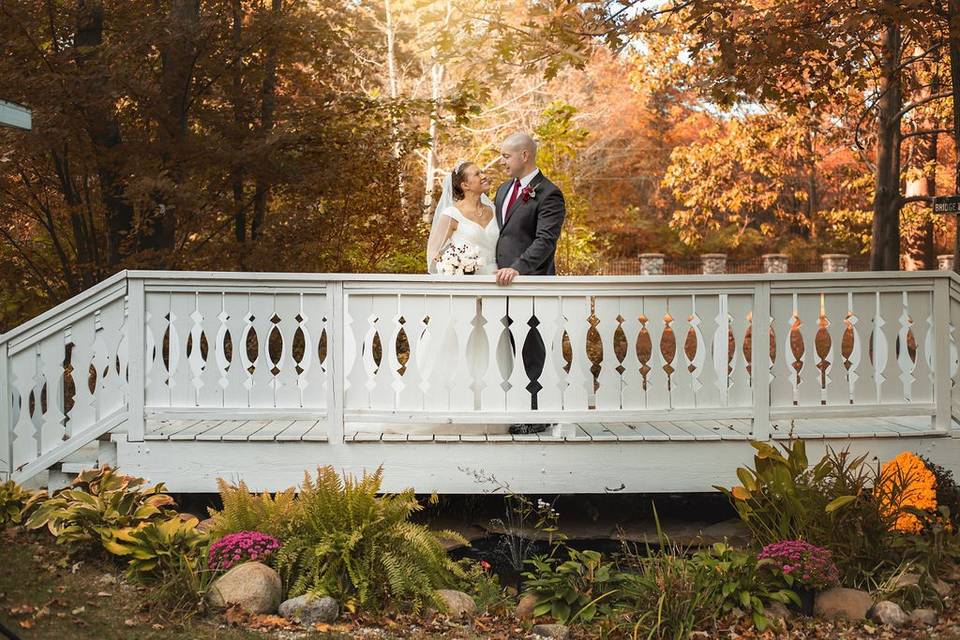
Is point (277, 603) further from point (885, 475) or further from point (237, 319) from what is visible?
point (885, 475)

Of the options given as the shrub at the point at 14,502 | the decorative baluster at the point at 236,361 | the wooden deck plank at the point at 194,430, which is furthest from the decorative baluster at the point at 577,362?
the shrub at the point at 14,502

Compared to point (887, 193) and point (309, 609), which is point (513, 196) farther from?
point (887, 193)

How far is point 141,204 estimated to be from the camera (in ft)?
28.7

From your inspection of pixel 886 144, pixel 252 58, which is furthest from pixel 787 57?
pixel 252 58

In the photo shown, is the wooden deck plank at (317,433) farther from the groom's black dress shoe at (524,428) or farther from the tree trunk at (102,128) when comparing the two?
the tree trunk at (102,128)

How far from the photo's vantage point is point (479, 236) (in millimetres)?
6289

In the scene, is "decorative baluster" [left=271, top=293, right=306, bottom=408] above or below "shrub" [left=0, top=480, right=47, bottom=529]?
above

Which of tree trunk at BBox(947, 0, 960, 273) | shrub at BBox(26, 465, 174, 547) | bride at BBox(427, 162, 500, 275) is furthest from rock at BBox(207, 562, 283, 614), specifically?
tree trunk at BBox(947, 0, 960, 273)

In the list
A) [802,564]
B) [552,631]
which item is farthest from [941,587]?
[552,631]

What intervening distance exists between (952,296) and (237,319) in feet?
13.7

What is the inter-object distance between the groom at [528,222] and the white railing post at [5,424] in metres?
2.94

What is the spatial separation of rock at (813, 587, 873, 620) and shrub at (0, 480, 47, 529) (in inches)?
167

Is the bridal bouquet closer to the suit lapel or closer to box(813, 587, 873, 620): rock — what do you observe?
the suit lapel

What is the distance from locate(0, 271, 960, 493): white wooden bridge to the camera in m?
5.72
